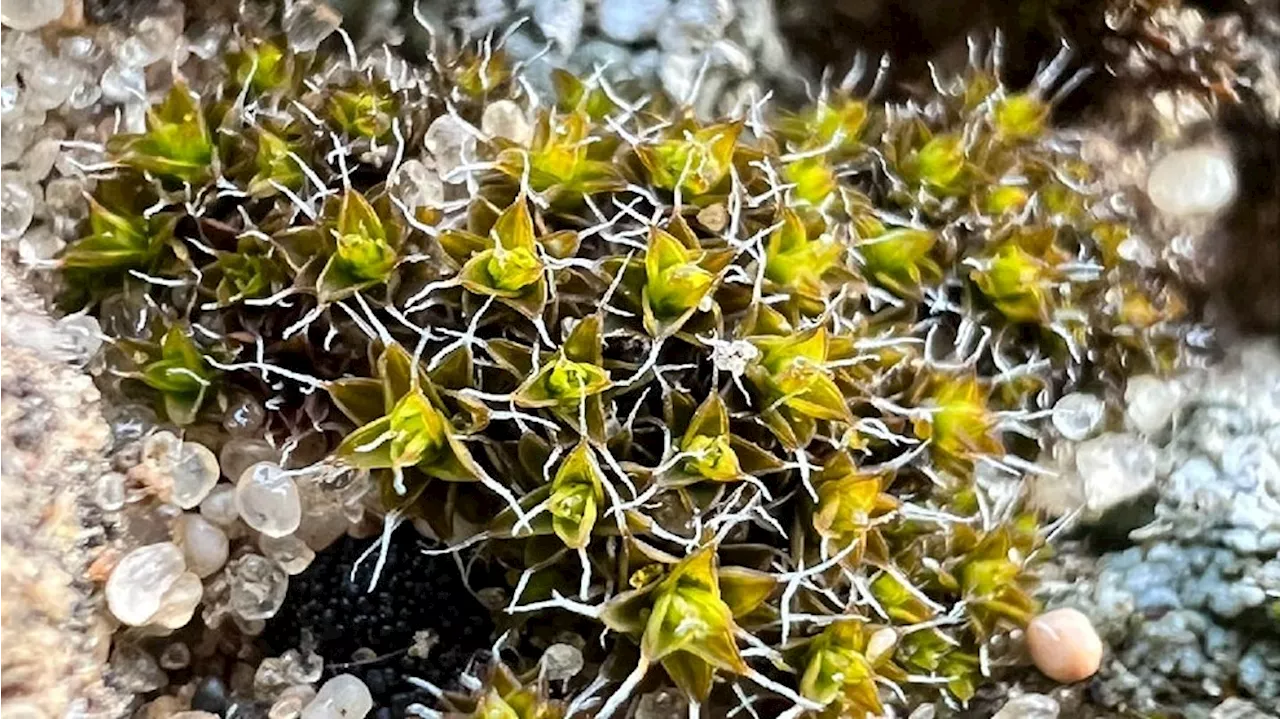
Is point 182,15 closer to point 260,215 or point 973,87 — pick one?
point 260,215

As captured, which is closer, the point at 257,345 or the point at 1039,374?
the point at 257,345

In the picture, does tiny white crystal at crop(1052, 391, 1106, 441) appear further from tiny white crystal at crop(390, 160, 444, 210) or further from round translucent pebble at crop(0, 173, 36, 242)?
round translucent pebble at crop(0, 173, 36, 242)

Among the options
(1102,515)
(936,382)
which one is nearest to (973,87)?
→ (936,382)

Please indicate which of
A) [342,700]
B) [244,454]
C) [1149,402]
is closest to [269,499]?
[244,454]

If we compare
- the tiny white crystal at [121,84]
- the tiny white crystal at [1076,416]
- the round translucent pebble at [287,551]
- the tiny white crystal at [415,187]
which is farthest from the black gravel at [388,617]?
the tiny white crystal at [1076,416]

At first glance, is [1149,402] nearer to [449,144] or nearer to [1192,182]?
[1192,182]
